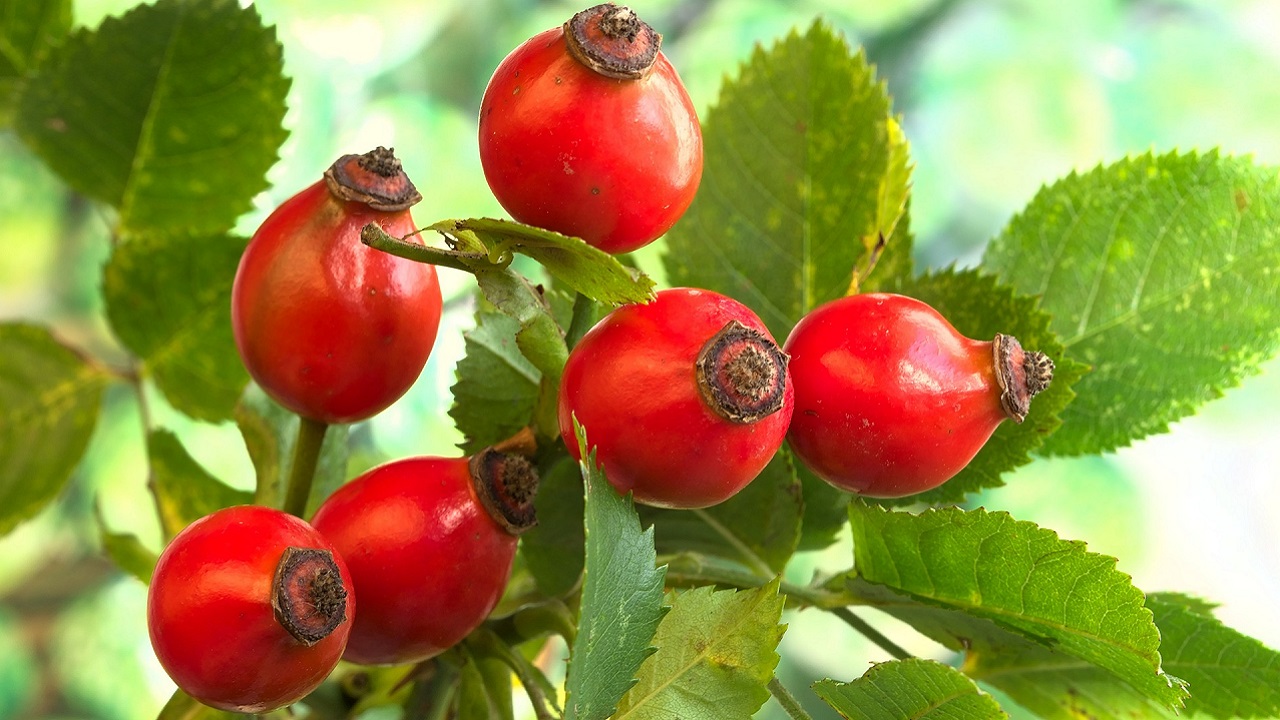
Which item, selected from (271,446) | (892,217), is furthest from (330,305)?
(892,217)

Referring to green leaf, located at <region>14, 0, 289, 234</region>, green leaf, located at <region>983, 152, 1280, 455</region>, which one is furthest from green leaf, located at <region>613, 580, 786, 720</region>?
green leaf, located at <region>14, 0, 289, 234</region>

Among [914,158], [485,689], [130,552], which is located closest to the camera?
[485,689]

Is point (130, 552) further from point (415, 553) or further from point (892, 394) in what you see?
point (892, 394)

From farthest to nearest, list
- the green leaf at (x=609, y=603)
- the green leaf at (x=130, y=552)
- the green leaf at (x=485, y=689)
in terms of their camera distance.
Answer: the green leaf at (x=130, y=552)
the green leaf at (x=485, y=689)
the green leaf at (x=609, y=603)

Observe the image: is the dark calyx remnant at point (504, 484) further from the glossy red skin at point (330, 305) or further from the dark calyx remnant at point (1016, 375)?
the dark calyx remnant at point (1016, 375)

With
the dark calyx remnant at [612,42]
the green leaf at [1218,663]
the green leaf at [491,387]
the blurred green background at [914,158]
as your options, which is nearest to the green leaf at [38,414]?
the green leaf at [491,387]

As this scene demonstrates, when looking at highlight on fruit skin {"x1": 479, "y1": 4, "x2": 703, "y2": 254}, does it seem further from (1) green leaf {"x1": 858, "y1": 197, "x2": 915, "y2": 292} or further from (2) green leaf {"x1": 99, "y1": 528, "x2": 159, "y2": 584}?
(2) green leaf {"x1": 99, "y1": 528, "x2": 159, "y2": 584}
